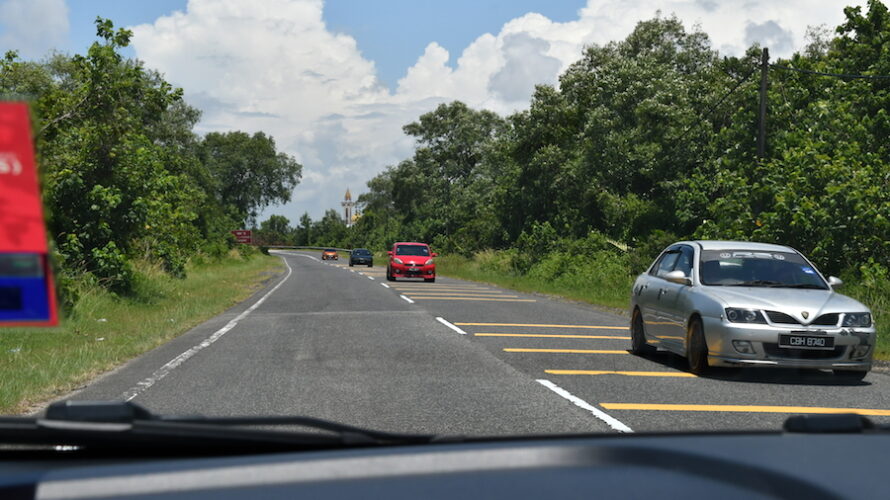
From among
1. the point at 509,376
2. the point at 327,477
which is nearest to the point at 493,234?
the point at 509,376

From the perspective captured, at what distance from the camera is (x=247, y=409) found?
7.36m

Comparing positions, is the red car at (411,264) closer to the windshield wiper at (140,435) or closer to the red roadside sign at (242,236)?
the windshield wiper at (140,435)

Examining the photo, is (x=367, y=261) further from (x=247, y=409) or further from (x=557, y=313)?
(x=247, y=409)

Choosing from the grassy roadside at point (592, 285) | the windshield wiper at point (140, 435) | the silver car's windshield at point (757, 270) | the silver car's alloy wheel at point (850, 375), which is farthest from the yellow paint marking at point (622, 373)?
the windshield wiper at point (140, 435)

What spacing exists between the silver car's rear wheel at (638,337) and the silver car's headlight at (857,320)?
2.87 metres

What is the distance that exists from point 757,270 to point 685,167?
25675mm

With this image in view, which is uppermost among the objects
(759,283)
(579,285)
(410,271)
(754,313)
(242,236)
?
(242,236)

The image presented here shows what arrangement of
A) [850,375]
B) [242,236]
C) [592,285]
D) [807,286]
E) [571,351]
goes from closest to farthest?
[850,375] → [807,286] → [571,351] → [592,285] → [242,236]

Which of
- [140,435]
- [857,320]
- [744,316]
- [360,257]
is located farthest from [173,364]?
[360,257]

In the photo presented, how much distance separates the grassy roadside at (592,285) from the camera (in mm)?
15249

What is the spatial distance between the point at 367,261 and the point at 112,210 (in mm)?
47817

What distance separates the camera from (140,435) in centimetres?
188

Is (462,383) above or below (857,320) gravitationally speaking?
below

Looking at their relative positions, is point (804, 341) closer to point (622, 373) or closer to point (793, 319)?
point (793, 319)
